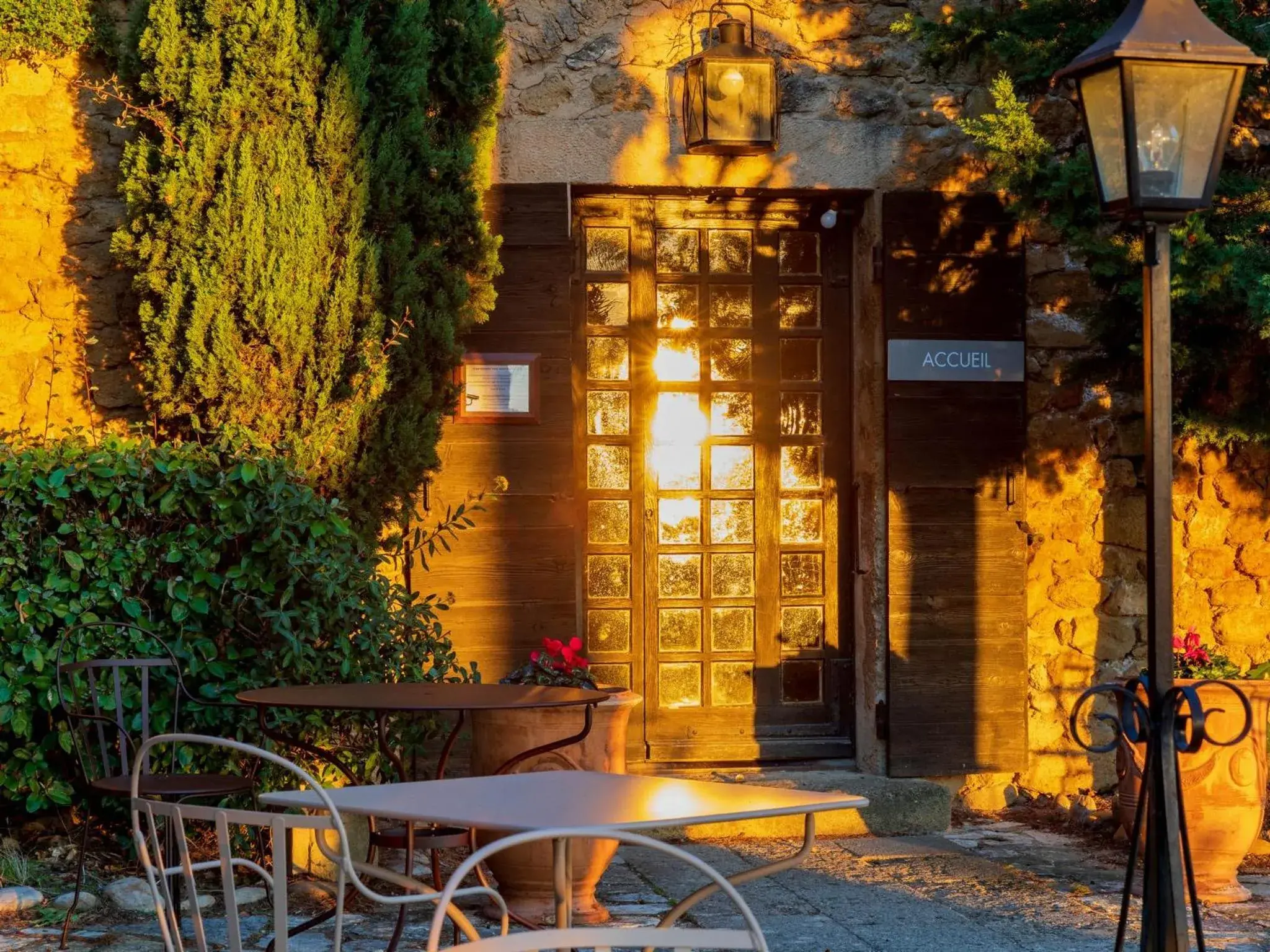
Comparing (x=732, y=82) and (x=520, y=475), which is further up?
(x=732, y=82)

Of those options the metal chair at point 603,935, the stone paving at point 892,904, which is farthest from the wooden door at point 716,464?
the metal chair at point 603,935

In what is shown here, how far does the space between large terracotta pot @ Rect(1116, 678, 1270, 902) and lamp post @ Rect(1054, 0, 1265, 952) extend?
59.7 inches

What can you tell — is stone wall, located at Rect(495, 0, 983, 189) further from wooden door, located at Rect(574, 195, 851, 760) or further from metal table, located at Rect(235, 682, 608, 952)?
metal table, located at Rect(235, 682, 608, 952)

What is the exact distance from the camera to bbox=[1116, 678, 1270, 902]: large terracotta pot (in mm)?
Result: 5227

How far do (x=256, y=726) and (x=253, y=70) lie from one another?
2311mm

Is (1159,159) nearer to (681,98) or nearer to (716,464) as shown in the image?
(681,98)

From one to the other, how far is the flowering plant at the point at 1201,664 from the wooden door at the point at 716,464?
143 centimetres

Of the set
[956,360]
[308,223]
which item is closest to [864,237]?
[956,360]

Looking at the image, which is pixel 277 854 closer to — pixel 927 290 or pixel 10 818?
pixel 10 818

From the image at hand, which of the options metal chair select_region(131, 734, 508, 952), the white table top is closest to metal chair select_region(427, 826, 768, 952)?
metal chair select_region(131, 734, 508, 952)

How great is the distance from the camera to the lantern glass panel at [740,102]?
20.4ft

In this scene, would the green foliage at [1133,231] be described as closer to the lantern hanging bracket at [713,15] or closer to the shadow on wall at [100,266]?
the lantern hanging bracket at [713,15]

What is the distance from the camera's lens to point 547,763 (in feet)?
16.0

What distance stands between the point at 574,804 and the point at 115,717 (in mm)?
2811
